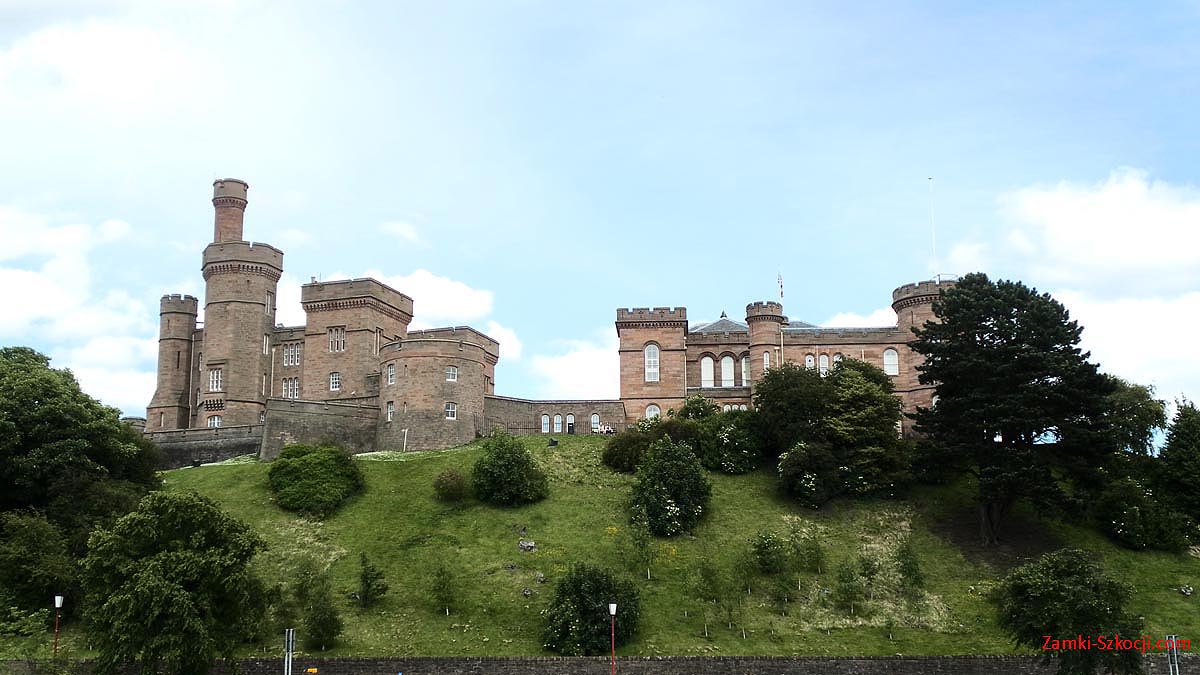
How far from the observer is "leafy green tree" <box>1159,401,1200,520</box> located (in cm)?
5472

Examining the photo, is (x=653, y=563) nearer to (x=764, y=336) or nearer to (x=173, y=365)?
(x=764, y=336)

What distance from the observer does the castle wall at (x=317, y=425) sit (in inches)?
2589

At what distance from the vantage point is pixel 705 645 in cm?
4300

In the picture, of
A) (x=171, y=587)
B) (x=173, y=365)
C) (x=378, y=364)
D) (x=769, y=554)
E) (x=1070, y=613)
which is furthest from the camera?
(x=173, y=365)

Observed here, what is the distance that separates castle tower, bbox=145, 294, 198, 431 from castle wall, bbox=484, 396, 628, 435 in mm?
23744

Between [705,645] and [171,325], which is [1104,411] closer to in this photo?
[705,645]

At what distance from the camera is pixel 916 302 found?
72.3 metres

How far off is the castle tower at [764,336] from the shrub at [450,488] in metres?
22.5

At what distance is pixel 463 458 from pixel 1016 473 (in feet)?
93.5

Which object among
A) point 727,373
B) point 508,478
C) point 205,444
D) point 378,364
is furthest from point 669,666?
point 205,444

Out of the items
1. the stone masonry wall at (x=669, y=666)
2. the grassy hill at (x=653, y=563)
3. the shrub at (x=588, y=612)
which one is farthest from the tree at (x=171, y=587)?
the shrub at (x=588, y=612)

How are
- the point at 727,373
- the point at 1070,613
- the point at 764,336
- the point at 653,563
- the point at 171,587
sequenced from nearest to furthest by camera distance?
the point at 171,587 → the point at 1070,613 → the point at 653,563 → the point at 764,336 → the point at 727,373

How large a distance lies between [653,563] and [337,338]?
108 ft

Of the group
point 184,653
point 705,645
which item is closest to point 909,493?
point 705,645
